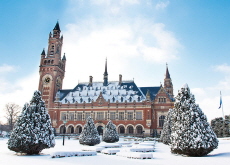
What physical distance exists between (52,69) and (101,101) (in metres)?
18.9

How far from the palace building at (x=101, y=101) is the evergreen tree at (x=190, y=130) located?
36.9 metres

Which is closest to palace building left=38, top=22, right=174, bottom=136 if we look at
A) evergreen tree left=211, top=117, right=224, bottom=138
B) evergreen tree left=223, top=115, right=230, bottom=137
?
evergreen tree left=211, top=117, right=224, bottom=138

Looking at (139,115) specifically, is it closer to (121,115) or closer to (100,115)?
(121,115)

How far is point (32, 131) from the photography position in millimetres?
16375

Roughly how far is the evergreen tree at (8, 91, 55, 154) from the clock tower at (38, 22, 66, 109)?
153 ft

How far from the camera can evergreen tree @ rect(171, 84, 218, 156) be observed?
1512 cm

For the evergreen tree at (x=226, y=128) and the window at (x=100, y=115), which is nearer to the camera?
the evergreen tree at (x=226, y=128)

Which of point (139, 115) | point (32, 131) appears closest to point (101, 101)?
point (139, 115)

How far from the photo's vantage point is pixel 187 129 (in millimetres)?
15734

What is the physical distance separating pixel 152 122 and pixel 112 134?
23.9m

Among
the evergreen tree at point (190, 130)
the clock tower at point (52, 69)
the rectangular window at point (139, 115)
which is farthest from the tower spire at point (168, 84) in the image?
the evergreen tree at point (190, 130)

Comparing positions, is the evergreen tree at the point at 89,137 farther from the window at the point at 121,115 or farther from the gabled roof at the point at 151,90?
the gabled roof at the point at 151,90

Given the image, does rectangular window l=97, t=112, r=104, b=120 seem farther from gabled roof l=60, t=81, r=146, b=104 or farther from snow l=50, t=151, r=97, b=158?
snow l=50, t=151, r=97, b=158

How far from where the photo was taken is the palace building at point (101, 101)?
55906 millimetres
